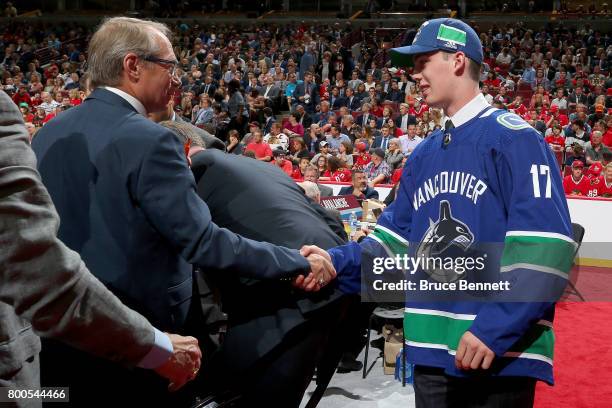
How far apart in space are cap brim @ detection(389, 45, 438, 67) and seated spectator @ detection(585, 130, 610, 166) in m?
9.82

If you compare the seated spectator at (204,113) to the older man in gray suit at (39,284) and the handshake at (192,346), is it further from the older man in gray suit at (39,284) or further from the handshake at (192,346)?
the older man in gray suit at (39,284)

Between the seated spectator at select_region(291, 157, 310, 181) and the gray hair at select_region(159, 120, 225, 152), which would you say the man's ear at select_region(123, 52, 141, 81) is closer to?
the gray hair at select_region(159, 120, 225, 152)

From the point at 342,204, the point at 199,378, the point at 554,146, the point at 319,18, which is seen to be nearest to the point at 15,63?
the point at 319,18

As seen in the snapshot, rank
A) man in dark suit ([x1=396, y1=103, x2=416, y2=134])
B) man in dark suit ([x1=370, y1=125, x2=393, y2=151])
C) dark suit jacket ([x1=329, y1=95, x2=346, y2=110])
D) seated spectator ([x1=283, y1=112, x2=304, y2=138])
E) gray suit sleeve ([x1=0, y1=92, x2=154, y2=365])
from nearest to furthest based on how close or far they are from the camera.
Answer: gray suit sleeve ([x1=0, y1=92, x2=154, y2=365]), man in dark suit ([x1=370, y1=125, x2=393, y2=151]), man in dark suit ([x1=396, y1=103, x2=416, y2=134]), seated spectator ([x1=283, y1=112, x2=304, y2=138]), dark suit jacket ([x1=329, y1=95, x2=346, y2=110])

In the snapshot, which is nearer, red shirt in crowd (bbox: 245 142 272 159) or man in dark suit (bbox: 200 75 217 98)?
red shirt in crowd (bbox: 245 142 272 159)

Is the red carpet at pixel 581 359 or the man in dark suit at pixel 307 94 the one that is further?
the man in dark suit at pixel 307 94

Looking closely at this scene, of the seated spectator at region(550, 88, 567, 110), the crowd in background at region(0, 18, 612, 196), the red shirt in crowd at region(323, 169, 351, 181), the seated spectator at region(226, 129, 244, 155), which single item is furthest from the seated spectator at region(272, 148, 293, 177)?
the seated spectator at region(550, 88, 567, 110)

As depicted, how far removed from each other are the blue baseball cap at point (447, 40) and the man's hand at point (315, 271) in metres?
0.71

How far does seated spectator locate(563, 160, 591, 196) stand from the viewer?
33.1ft

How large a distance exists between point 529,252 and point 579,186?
8.94 metres

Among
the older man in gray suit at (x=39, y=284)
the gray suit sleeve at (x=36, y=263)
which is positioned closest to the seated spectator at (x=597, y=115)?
the older man in gray suit at (x=39, y=284)

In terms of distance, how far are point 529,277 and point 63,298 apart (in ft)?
4.03

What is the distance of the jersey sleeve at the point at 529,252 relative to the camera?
1907 millimetres

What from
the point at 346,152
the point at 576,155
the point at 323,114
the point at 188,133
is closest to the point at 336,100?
the point at 323,114
